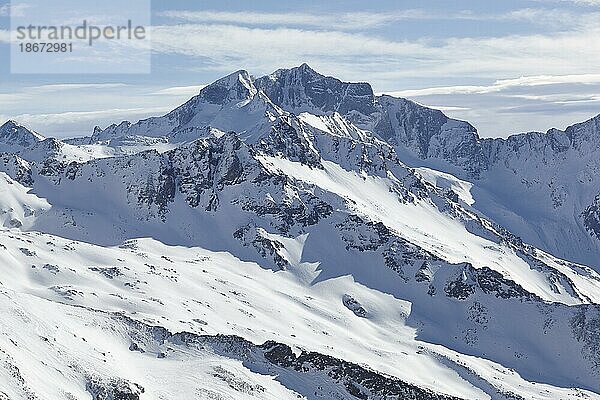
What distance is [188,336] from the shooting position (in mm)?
99062

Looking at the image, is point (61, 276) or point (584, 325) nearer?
point (61, 276)

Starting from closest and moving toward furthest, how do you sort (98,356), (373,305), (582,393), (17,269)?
(98,356)
(17,269)
(582,393)
(373,305)

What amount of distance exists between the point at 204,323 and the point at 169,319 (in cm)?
937

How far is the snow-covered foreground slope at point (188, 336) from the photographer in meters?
82.4

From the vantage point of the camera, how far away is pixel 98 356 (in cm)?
8588

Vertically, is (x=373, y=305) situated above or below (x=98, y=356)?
below

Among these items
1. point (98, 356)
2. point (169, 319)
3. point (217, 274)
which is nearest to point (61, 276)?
point (169, 319)

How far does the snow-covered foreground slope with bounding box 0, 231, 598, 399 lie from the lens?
270 feet

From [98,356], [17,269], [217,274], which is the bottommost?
[217,274]

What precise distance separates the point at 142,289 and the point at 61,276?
17.7m

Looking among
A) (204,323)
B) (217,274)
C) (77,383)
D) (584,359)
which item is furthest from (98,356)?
(584,359)

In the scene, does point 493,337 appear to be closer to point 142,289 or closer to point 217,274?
point 217,274

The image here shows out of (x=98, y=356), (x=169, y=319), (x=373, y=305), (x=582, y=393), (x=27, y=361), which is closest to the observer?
(x=27, y=361)

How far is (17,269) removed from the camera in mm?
145500
